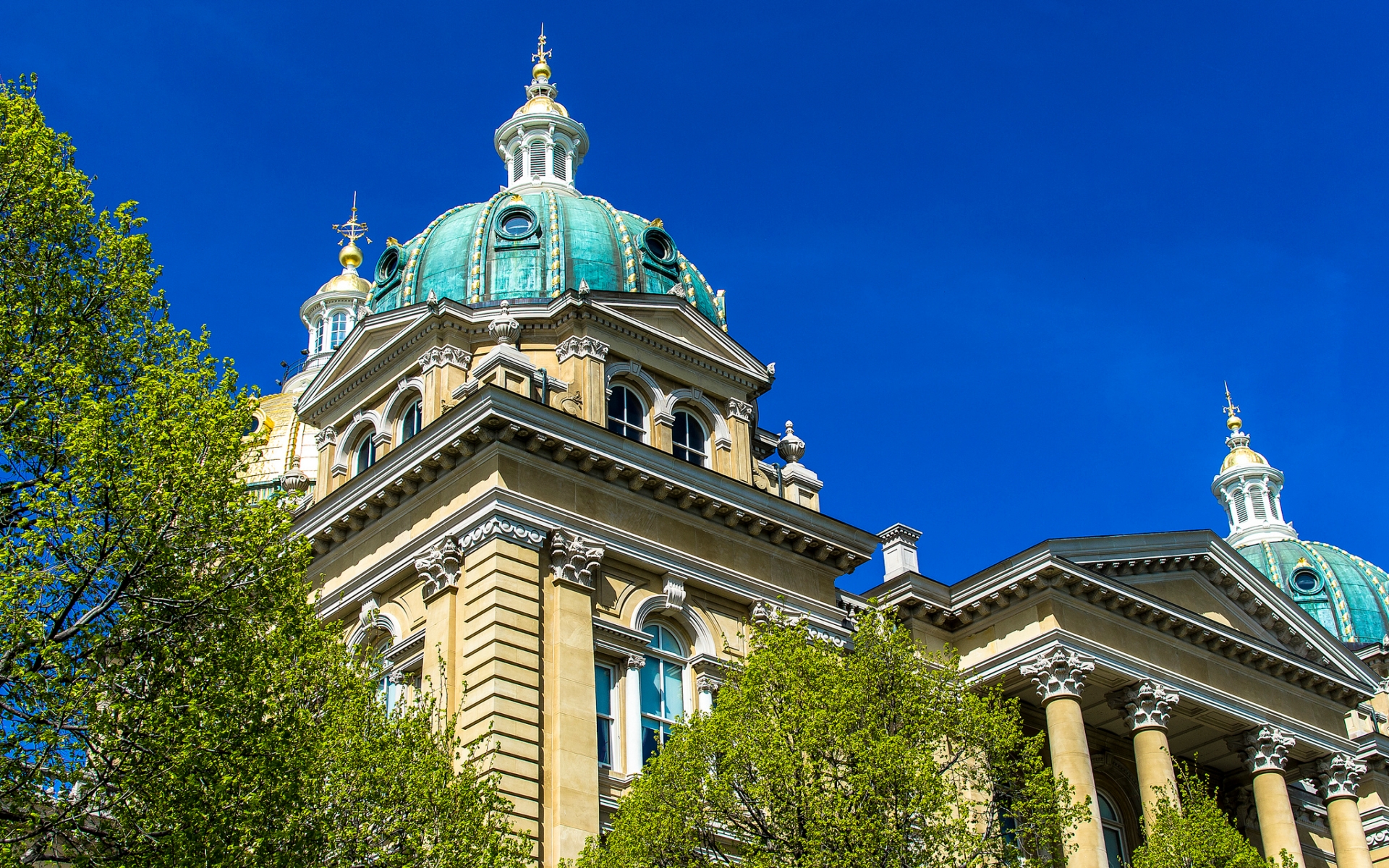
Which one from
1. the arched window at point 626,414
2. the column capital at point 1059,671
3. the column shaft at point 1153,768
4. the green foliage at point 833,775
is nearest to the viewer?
the green foliage at point 833,775

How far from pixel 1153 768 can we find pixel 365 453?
17415 millimetres

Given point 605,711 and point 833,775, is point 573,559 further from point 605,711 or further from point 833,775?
point 833,775

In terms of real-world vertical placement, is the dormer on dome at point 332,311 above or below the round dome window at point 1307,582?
above

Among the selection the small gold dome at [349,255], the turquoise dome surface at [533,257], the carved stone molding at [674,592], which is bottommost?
the carved stone molding at [674,592]

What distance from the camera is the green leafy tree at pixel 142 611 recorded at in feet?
55.5

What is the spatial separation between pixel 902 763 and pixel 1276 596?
18867mm

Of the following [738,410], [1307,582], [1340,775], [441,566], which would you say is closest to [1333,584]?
[1307,582]

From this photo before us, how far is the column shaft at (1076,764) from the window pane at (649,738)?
310 inches

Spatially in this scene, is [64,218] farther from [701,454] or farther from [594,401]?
[701,454]

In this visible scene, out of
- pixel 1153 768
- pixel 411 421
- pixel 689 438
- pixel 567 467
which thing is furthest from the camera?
pixel 689 438

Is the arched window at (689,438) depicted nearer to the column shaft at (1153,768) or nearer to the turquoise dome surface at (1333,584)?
the column shaft at (1153,768)

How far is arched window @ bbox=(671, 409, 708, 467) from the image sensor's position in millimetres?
34719

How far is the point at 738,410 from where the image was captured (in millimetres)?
36000

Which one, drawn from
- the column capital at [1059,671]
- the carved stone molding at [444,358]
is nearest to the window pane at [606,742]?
the carved stone molding at [444,358]
